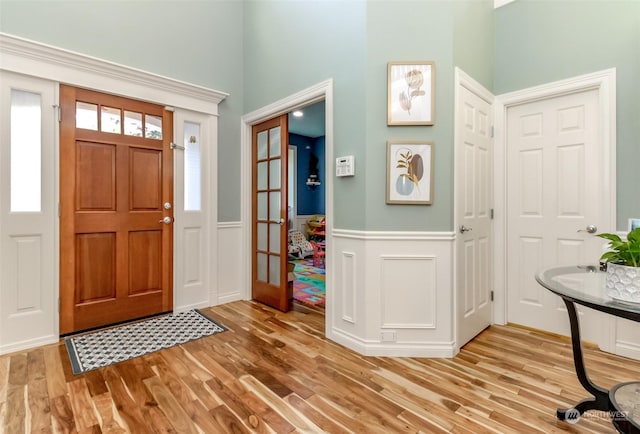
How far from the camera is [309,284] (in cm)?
432

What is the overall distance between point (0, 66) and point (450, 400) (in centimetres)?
382

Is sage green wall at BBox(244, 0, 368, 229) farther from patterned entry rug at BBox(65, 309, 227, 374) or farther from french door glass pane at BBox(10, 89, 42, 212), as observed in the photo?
french door glass pane at BBox(10, 89, 42, 212)

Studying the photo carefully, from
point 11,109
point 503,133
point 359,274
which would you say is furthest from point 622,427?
point 11,109

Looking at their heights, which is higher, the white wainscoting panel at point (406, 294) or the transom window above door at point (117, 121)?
the transom window above door at point (117, 121)

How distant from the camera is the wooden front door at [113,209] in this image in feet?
8.36

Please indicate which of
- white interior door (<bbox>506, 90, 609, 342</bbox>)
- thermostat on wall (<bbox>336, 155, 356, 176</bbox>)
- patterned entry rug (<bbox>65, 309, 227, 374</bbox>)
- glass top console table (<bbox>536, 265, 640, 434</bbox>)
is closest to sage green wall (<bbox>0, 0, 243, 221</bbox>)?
patterned entry rug (<bbox>65, 309, 227, 374</bbox>)

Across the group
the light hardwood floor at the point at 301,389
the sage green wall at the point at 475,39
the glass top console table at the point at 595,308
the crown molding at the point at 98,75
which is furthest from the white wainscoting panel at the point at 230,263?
the glass top console table at the point at 595,308

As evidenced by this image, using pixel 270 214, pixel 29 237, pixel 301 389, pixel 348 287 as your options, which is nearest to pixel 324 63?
pixel 270 214

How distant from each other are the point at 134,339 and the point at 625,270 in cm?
311

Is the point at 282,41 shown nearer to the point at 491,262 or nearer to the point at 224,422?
the point at 491,262

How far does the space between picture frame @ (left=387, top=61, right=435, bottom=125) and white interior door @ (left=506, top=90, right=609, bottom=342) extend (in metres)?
1.13

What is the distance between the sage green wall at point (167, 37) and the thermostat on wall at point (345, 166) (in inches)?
63.3

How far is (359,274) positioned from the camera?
232cm

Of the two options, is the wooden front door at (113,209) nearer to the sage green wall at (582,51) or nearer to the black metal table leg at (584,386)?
the black metal table leg at (584,386)
